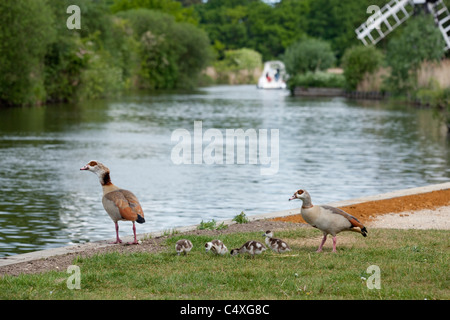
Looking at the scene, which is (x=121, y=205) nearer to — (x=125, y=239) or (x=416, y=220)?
(x=125, y=239)

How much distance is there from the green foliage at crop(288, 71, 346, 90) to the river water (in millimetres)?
31113

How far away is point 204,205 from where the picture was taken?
17.0 metres

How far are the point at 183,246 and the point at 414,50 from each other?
50568mm

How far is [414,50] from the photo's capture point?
188ft

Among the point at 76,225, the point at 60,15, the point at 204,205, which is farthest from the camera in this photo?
the point at 60,15

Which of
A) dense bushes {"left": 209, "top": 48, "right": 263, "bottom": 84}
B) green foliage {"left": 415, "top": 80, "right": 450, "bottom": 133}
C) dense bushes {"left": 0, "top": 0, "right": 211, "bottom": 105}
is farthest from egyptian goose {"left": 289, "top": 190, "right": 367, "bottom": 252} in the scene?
dense bushes {"left": 209, "top": 48, "right": 263, "bottom": 84}

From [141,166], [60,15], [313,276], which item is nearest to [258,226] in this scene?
[313,276]

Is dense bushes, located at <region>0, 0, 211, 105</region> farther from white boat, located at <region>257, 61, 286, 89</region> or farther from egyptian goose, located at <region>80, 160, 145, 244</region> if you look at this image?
egyptian goose, located at <region>80, 160, 145, 244</region>

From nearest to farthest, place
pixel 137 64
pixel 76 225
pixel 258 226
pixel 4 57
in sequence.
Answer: pixel 258 226, pixel 76 225, pixel 4 57, pixel 137 64

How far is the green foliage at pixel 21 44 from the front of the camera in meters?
46.3

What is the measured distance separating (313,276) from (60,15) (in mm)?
51167

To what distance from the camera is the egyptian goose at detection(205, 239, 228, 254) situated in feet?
31.6

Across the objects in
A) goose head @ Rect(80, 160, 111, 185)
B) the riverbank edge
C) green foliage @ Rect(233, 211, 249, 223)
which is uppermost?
goose head @ Rect(80, 160, 111, 185)

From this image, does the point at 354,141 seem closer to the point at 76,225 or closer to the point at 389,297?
the point at 76,225
